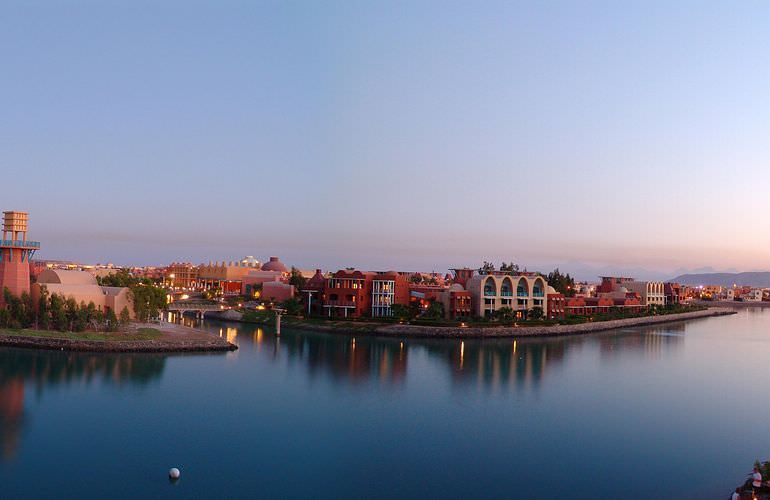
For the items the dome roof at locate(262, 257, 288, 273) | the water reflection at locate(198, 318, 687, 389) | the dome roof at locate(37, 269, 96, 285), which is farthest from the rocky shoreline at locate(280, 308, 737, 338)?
the dome roof at locate(262, 257, 288, 273)

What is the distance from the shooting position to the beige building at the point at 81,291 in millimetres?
34812

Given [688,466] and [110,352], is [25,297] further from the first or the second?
[688,466]

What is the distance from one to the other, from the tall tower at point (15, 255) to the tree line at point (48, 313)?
74 cm

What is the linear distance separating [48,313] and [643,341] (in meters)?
42.4

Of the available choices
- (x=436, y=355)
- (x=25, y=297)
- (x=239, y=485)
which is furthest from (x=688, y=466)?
(x=25, y=297)

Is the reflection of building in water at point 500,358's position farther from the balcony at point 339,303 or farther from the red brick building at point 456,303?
the balcony at point 339,303

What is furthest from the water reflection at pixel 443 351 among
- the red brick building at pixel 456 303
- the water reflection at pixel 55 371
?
the water reflection at pixel 55 371

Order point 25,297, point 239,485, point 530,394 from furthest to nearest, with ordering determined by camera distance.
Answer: point 25,297 < point 530,394 < point 239,485

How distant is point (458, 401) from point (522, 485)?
8.98 metres

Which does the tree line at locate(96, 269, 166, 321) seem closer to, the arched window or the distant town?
the distant town

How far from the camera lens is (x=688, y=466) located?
1727 centimetres

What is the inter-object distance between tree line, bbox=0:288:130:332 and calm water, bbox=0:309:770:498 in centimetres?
355

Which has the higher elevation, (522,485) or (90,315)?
(90,315)

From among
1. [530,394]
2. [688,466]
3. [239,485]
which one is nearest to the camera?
[239,485]
